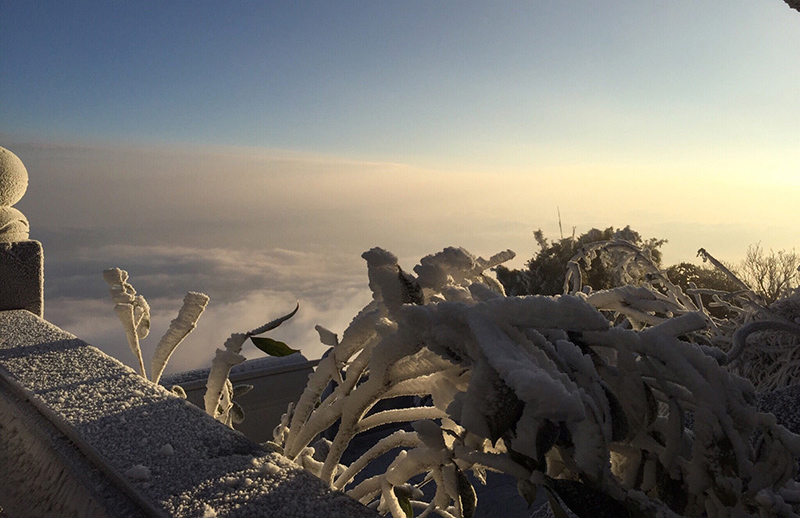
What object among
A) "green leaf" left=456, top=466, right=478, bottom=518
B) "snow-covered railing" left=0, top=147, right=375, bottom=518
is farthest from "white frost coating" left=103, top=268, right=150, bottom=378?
"green leaf" left=456, top=466, right=478, bottom=518

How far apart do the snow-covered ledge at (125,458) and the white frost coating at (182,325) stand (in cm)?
9

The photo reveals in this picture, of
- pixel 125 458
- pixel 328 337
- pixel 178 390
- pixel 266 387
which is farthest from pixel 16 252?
pixel 266 387

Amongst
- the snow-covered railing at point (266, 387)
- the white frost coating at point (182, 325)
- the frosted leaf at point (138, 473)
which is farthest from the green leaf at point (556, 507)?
the snow-covered railing at point (266, 387)

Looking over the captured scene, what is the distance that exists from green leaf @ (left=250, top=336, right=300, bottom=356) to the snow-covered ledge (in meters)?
0.19

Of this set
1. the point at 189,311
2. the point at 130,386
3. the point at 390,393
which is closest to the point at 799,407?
the point at 390,393

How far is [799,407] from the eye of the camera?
1.83 meters

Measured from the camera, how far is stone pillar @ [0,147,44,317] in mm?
3322

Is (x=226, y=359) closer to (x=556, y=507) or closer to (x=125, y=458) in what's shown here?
(x=125, y=458)

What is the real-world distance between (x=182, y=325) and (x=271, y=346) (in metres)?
0.40

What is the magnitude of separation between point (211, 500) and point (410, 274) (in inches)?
18.4

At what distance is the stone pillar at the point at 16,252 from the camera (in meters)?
3.32

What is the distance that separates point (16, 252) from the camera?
3.37 meters

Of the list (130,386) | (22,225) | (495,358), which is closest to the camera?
(495,358)

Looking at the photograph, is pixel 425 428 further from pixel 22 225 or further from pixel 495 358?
pixel 22 225
